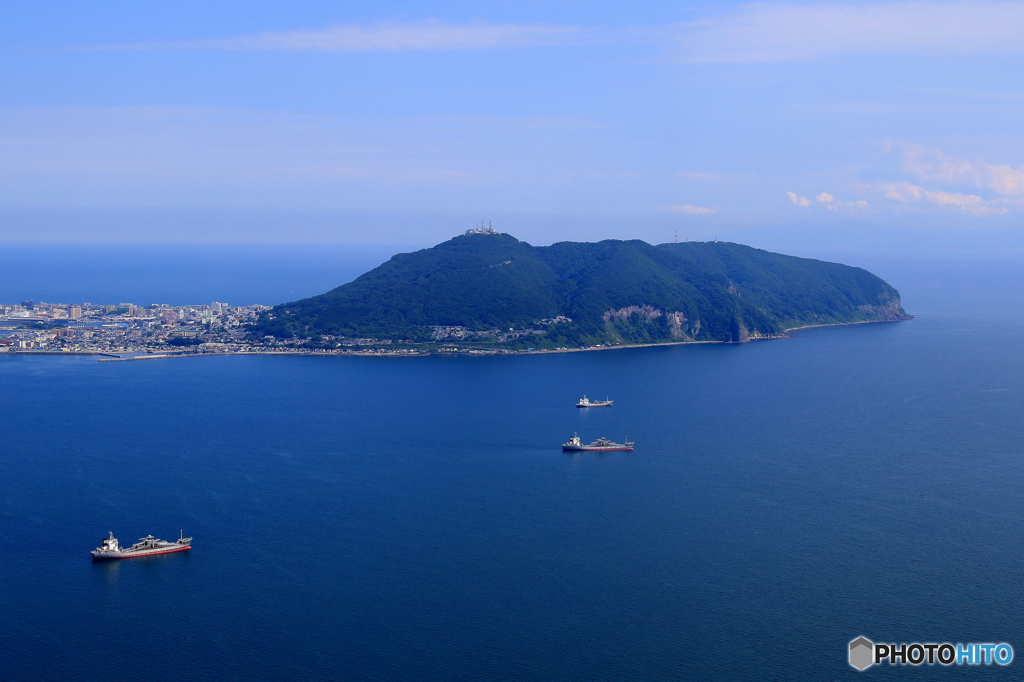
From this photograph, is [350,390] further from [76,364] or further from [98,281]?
[98,281]

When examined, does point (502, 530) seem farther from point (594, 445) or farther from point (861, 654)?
point (861, 654)

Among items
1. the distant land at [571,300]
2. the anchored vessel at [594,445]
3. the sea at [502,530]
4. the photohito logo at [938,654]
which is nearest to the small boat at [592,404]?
the sea at [502,530]

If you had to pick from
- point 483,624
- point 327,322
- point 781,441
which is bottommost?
point 483,624

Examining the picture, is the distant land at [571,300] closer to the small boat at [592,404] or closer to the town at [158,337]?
the town at [158,337]

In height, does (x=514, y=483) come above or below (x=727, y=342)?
below

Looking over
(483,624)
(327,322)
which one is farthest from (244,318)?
(483,624)

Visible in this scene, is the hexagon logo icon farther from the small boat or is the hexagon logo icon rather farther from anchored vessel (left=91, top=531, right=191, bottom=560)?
the small boat

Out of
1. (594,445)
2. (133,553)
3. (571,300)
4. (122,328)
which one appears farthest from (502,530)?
(122,328)
